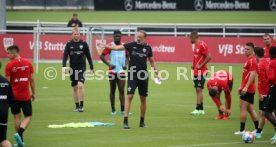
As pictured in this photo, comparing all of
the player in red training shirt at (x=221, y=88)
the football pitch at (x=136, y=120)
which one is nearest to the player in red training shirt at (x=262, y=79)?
the football pitch at (x=136, y=120)

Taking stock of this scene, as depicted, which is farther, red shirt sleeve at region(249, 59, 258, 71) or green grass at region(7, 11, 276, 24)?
green grass at region(7, 11, 276, 24)

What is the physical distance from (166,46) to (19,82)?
24.7 metres

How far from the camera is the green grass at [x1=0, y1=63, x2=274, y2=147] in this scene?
17234 mm

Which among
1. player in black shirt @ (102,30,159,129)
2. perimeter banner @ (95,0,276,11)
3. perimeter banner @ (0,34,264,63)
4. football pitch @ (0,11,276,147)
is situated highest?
perimeter banner @ (95,0,276,11)

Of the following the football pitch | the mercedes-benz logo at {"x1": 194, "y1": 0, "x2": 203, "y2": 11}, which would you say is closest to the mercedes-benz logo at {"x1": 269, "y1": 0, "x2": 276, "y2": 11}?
the mercedes-benz logo at {"x1": 194, "y1": 0, "x2": 203, "y2": 11}

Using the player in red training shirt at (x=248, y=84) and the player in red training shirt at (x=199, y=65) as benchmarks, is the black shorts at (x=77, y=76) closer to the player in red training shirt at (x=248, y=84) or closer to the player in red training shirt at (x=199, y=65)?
the player in red training shirt at (x=199, y=65)

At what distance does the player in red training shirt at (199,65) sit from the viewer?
22.6m

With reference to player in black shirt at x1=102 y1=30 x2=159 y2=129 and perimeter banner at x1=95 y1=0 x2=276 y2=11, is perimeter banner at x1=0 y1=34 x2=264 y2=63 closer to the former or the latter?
player in black shirt at x1=102 y1=30 x2=159 y2=129

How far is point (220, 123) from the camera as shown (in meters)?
20.5

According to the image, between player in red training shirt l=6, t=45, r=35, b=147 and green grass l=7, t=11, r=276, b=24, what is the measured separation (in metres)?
40.5

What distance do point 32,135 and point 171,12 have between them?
4730 cm

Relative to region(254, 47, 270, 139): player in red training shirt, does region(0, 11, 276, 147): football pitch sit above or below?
below

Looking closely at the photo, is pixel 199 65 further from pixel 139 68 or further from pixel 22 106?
pixel 22 106

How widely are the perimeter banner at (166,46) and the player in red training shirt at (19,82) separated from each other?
22.6 metres
